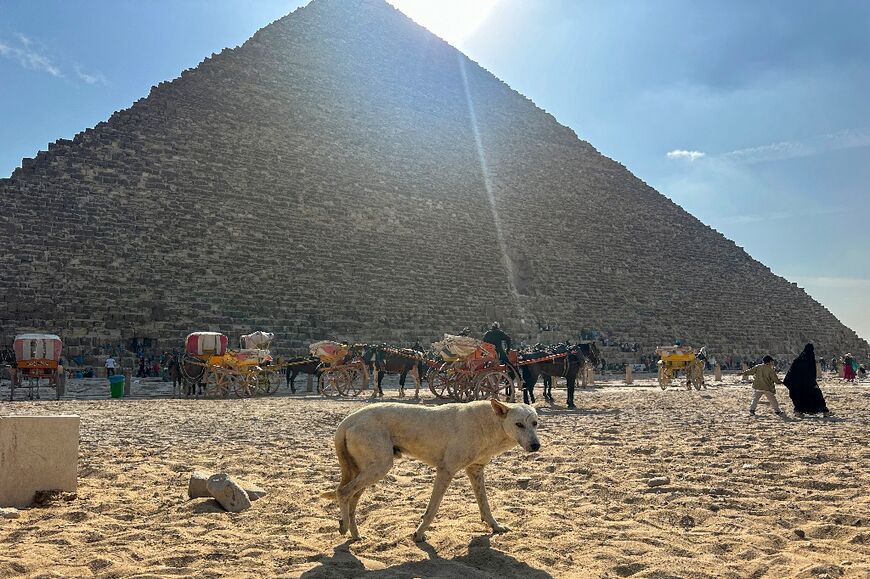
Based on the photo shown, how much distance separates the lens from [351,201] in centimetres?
3003

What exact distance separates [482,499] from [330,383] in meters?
10.2

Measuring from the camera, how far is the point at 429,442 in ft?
10.8

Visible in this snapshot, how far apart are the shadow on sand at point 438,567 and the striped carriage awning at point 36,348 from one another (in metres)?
12.0

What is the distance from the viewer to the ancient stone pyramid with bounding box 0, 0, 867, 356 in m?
22.4

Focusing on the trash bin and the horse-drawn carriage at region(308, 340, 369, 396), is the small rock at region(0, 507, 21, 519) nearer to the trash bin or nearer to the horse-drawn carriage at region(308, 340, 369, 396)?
the horse-drawn carriage at region(308, 340, 369, 396)

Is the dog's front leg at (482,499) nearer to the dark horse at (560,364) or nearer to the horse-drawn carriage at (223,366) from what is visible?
the dark horse at (560,364)

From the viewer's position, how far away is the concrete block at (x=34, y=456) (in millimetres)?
3885

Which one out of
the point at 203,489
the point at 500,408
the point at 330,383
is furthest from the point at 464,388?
the point at 500,408

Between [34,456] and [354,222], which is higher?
[354,222]

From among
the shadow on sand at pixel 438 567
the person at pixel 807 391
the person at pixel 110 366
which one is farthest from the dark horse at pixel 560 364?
the person at pixel 110 366

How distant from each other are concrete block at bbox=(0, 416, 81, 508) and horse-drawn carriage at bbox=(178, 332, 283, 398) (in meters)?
8.89

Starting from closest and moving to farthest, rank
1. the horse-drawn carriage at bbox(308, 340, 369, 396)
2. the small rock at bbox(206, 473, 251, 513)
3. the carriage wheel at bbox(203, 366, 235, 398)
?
the small rock at bbox(206, 473, 251, 513)
the carriage wheel at bbox(203, 366, 235, 398)
the horse-drawn carriage at bbox(308, 340, 369, 396)

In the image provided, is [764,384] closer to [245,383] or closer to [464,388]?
[464,388]

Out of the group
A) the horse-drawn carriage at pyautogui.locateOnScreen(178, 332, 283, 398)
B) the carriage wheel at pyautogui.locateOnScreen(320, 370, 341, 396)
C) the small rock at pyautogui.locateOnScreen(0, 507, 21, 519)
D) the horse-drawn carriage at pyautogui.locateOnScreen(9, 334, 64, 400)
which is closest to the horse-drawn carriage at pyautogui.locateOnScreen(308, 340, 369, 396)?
the carriage wheel at pyautogui.locateOnScreen(320, 370, 341, 396)
